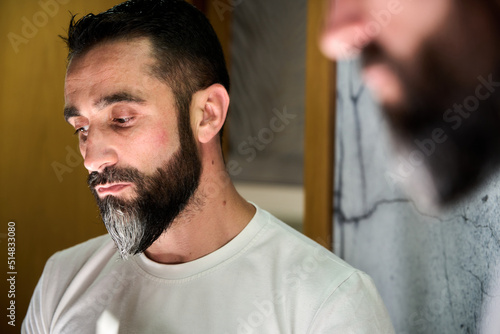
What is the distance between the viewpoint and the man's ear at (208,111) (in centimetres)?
101

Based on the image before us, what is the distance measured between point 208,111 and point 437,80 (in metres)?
0.46

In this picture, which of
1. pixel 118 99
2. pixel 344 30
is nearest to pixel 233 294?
pixel 118 99

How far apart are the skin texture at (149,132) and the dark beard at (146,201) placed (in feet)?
0.04

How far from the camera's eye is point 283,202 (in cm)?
191

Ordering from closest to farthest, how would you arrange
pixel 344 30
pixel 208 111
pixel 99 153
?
pixel 99 153 < pixel 208 111 < pixel 344 30

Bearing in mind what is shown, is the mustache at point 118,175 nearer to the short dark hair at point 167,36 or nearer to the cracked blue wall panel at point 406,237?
the short dark hair at point 167,36

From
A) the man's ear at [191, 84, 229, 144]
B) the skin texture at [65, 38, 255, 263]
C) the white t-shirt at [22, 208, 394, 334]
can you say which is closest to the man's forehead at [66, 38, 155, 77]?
the skin texture at [65, 38, 255, 263]

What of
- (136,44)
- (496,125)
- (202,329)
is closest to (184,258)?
(202,329)

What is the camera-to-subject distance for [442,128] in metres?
0.96

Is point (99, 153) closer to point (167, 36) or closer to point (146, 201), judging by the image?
point (146, 201)

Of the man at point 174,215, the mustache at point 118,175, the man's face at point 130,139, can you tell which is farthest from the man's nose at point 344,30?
the mustache at point 118,175

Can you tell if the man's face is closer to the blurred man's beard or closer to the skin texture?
the skin texture

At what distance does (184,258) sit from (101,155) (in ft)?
0.87

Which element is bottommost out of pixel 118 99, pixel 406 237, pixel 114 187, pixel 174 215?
pixel 406 237
